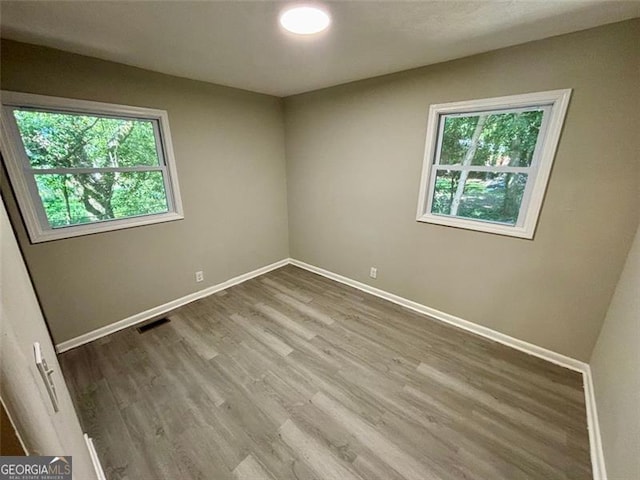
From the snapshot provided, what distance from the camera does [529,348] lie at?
7.31 feet

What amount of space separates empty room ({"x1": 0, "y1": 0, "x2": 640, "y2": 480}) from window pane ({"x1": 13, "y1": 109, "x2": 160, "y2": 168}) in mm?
16

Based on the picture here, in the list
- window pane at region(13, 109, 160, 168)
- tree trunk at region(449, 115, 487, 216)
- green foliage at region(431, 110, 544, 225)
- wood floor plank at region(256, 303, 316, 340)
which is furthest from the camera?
wood floor plank at region(256, 303, 316, 340)

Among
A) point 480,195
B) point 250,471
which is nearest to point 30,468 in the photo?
point 250,471

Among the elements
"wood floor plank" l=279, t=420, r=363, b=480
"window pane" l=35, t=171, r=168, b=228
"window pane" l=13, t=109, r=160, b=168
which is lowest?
"wood floor plank" l=279, t=420, r=363, b=480

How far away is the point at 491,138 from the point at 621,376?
177cm

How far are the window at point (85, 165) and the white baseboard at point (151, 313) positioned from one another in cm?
91

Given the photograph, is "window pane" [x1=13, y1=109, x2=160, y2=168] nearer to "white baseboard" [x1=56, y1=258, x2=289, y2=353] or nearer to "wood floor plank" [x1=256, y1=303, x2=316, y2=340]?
"white baseboard" [x1=56, y1=258, x2=289, y2=353]

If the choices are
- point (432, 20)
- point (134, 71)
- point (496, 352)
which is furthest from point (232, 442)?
point (134, 71)

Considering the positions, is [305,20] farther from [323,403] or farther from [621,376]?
[621,376]

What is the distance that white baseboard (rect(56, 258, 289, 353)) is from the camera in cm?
229

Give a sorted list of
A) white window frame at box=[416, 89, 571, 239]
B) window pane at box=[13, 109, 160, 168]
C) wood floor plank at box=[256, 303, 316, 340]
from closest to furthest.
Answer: white window frame at box=[416, 89, 571, 239] < window pane at box=[13, 109, 160, 168] < wood floor plank at box=[256, 303, 316, 340]

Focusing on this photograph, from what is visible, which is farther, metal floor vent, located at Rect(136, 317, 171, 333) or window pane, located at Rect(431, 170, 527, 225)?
metal floor vent, located at Rect(136, 317, 171, 333)

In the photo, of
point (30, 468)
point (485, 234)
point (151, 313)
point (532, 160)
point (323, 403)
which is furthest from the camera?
point (151, 313)

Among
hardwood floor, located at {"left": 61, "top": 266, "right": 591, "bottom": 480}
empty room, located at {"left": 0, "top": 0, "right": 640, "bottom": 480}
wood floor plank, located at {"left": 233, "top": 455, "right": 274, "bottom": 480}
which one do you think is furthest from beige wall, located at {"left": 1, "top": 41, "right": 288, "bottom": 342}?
wood floor plank, located at {"left": 233, "top": 455, "right": 274, "bottom": 480}
